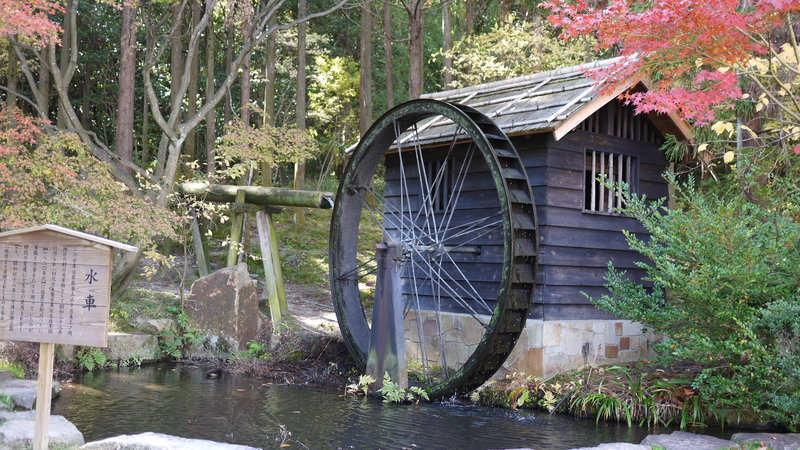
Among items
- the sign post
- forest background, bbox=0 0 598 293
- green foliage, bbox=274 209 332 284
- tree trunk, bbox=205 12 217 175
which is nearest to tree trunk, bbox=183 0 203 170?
forest background, bbox=0 0 598 293

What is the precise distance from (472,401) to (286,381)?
2.52m

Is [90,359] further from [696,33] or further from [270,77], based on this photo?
[696,33]

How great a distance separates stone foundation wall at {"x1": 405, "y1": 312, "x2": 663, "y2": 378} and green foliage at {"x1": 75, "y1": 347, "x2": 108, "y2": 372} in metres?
4.25

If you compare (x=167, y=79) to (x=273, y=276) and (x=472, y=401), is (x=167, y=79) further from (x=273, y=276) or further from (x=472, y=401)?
(x=472, y=401)

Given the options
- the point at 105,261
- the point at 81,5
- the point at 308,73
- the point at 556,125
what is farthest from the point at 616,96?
the point at 81,5

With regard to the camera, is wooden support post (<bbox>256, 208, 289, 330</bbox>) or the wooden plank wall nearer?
the wooden plank wall

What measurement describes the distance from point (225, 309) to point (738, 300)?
7116mm

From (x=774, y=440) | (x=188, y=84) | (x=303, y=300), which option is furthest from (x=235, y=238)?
(x=774, y=440)

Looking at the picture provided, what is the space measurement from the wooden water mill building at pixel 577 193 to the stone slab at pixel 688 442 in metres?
2.54

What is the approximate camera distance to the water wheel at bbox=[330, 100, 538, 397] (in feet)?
23.6

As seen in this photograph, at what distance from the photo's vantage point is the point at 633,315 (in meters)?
6.70

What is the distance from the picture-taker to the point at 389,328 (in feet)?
26.0

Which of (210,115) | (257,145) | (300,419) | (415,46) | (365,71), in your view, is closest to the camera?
(300,419)

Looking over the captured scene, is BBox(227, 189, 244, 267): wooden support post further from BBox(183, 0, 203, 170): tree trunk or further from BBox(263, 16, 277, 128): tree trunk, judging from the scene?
BBox(263, 16, 277, 128): tree trunk
